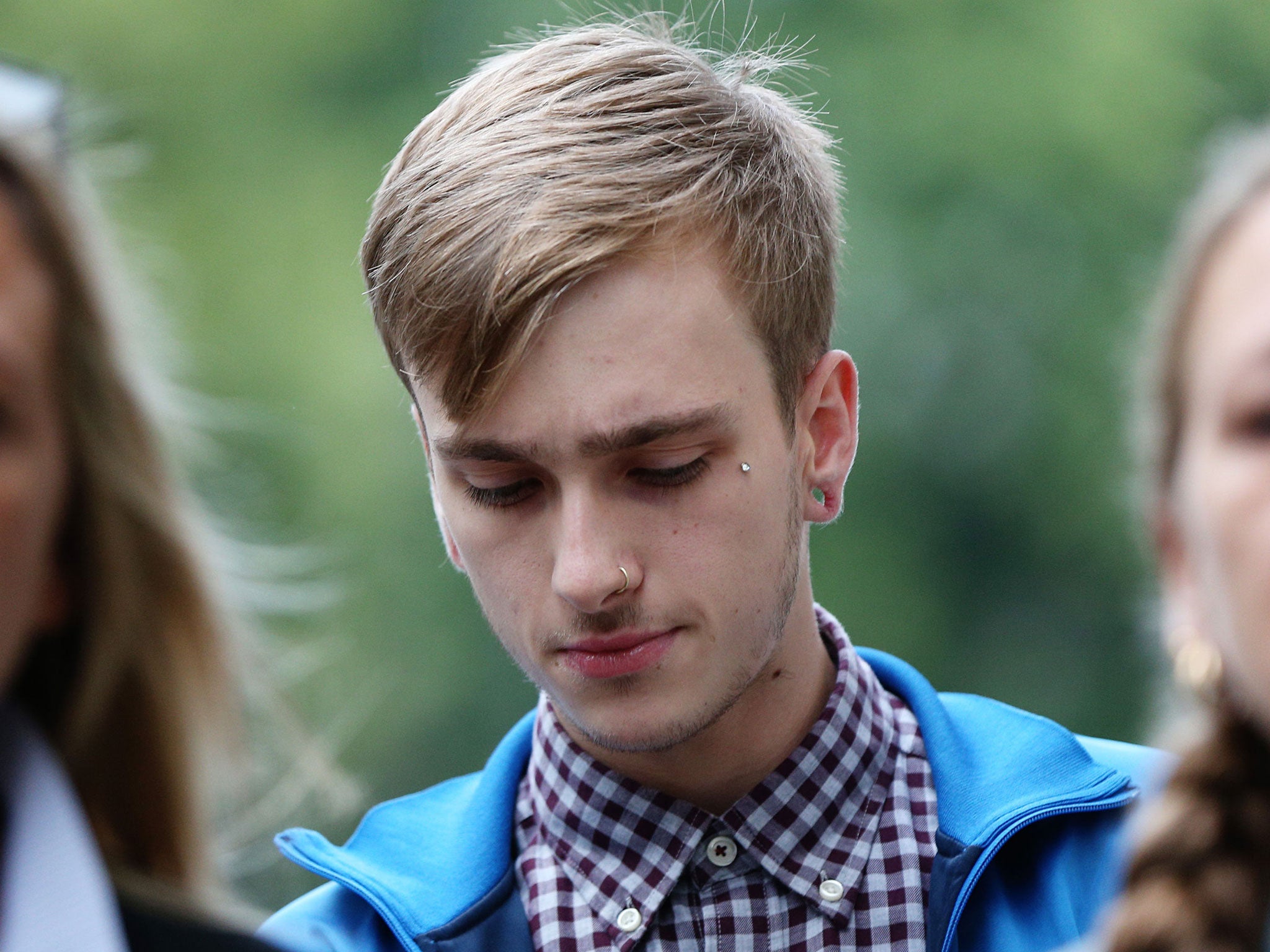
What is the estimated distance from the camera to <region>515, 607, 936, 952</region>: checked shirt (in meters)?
2.17

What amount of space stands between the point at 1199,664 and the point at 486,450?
102cm

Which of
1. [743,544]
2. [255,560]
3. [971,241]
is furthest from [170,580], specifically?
[971,241]

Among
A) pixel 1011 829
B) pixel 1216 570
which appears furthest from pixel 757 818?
pixel 1216 570

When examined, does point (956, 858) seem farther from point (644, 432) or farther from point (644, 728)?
point (644, 432)

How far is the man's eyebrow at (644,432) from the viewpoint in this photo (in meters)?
2.09

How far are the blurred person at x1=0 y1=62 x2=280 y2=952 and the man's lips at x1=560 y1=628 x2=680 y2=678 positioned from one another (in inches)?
25.6

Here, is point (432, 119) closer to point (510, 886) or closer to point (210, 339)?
point (510, 886)

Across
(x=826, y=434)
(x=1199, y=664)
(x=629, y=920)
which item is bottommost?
(x=629, y=920)

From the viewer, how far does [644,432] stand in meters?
2.10

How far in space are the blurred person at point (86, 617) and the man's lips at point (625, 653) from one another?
65cm

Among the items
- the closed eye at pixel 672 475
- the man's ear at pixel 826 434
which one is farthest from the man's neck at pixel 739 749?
the closed eye at pixel 672 475

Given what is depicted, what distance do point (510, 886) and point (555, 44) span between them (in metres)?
1.25

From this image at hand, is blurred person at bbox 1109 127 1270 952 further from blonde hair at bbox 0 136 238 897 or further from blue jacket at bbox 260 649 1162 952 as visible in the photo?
blonde hair at bbox 0 136 238 897

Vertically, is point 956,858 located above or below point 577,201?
below
